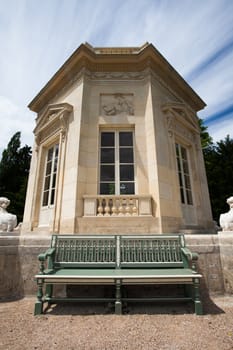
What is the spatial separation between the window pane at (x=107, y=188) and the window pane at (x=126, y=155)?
87cm

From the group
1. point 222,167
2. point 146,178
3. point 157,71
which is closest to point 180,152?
point 146,178

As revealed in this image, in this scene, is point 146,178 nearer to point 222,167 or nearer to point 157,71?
point 157,71

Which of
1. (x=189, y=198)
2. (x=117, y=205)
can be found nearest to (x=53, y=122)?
(x=117, y=205)

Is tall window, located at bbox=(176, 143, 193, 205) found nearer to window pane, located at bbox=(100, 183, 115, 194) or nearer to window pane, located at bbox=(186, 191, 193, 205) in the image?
window pane, located at bbox=(186, 191, 193, 205)

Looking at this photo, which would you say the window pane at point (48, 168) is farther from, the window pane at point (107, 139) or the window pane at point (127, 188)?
the window pane at point (127, 188)

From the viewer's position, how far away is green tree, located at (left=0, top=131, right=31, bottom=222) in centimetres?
1432

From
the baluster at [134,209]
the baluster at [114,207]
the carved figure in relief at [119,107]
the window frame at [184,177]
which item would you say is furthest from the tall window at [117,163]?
the window frame at [184,177]

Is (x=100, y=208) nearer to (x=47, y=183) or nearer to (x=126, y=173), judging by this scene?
(x=126, y=173)

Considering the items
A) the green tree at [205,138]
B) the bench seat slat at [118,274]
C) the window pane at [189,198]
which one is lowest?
the bench seat slat at [118,274]

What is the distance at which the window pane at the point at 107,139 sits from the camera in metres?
6.07

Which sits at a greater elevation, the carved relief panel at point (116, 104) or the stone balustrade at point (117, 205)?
the carved relief panel at point (116, 104)

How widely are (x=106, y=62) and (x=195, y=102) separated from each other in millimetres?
4698

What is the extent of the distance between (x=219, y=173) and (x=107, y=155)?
11.5m

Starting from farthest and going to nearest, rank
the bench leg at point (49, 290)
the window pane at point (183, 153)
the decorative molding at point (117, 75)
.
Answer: the window pane at point (183, 153)
the decorative molding at point (117, 75)
the bench leg at point (49, 290)
